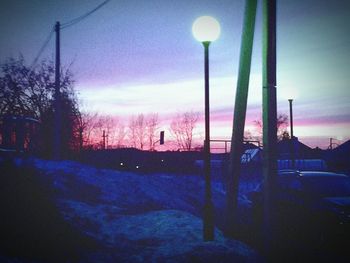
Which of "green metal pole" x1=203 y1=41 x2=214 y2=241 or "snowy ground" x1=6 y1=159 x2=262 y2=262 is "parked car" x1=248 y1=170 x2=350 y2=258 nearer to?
"green metal pole" x1=203 y1=41 x2=214 y2=241

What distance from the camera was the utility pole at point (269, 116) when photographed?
19.5 feet

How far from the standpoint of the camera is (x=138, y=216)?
A: 1027 cm

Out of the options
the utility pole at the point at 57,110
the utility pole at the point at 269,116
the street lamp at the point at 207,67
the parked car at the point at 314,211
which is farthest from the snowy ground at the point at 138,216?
the utility pole at the point at 57,110

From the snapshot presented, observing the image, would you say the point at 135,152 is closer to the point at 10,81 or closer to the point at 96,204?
the point at 10,81

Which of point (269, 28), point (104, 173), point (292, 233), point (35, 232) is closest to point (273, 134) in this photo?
point (269, 28)

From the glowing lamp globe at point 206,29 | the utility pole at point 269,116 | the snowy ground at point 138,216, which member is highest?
the glowing lamp globe at point 206,29

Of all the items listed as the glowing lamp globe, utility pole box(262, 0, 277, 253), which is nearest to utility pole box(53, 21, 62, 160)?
the glowing lamp globe

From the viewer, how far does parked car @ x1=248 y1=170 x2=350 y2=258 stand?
25.1 feet

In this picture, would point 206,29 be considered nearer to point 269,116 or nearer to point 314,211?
point 269,116

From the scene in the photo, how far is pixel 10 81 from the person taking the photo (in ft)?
→ 113

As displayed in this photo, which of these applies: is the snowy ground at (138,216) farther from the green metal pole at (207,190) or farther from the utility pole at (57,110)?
the utility pole at (57,110)

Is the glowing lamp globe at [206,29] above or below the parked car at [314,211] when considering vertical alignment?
above

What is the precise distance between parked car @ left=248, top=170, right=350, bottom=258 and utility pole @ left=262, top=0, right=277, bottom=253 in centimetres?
134

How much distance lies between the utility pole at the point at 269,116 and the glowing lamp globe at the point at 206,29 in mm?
1371
